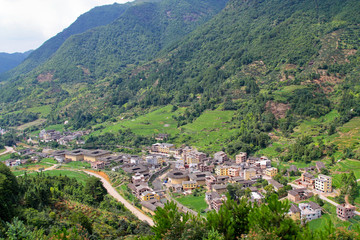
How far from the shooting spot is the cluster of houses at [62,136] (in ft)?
227

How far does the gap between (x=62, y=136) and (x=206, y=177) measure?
155 ft

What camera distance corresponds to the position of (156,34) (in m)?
165

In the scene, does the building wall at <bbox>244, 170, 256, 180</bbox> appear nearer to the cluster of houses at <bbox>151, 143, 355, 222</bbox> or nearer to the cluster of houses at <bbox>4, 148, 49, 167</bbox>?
the cluster of houses at <bbox>151, 143, 355, 222</bbox>

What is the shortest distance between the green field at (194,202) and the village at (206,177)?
1.93ft

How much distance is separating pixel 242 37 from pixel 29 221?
8971 centimetres

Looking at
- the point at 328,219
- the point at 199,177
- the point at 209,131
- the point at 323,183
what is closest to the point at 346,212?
the point at 328,219

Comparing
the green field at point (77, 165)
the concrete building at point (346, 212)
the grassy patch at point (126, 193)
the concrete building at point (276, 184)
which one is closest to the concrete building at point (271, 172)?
the concrete building at point (276, 184)

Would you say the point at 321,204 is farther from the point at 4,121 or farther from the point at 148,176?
the point at 4,121

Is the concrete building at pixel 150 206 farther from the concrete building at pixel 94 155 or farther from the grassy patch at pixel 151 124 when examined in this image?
the grassy patch at pixel 151 124

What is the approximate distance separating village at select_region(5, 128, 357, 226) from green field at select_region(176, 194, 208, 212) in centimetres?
59

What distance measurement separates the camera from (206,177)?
40.2m

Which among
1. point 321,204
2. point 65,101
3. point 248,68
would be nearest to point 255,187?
point 321,204

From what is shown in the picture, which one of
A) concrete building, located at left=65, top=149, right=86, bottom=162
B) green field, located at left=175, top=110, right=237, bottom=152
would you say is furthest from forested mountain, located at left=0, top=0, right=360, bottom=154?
concrete building, located at left=65, top=149, right=86, bottom=162

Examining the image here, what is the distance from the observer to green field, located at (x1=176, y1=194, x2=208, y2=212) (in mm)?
33062
